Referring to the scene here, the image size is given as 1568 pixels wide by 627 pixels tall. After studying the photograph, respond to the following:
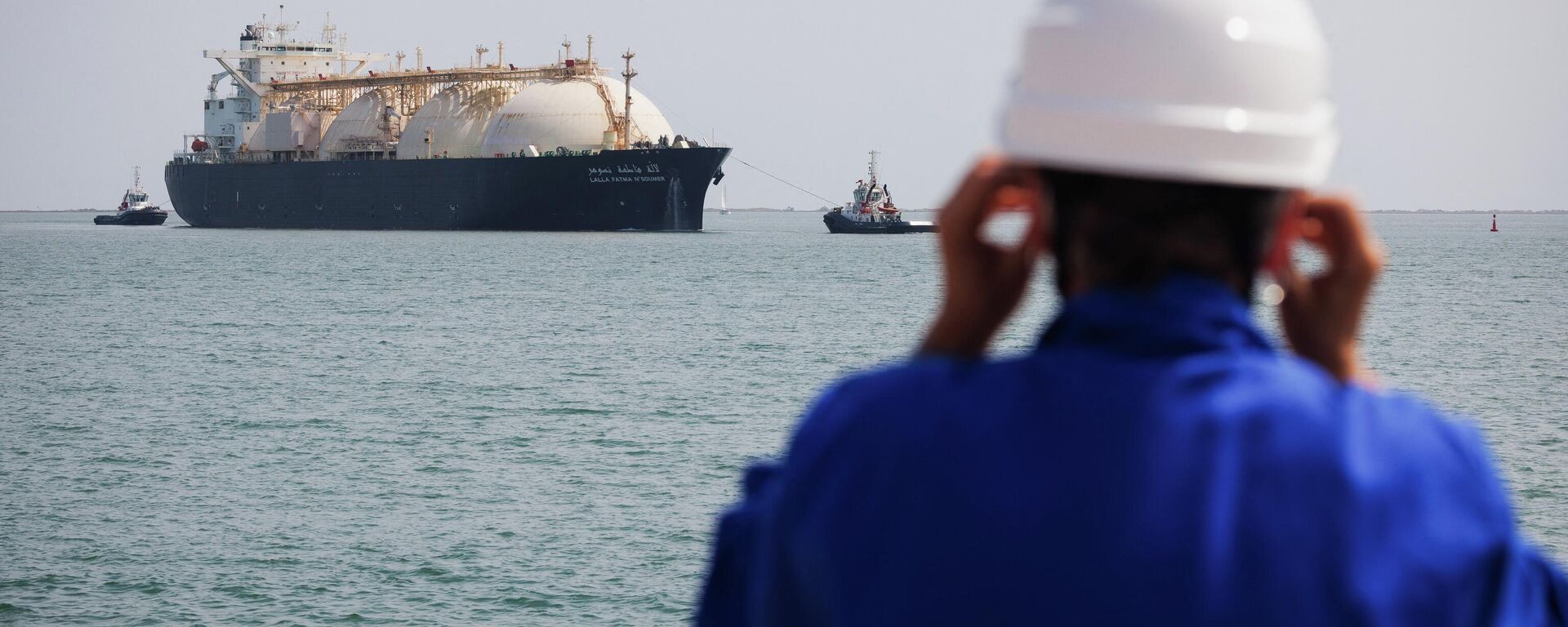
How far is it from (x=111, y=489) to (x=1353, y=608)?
14.7m

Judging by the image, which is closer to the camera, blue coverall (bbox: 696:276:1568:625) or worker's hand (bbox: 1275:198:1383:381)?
blue coverall (bbox: 696:276:1568:625)

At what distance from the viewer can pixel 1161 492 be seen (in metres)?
1.03

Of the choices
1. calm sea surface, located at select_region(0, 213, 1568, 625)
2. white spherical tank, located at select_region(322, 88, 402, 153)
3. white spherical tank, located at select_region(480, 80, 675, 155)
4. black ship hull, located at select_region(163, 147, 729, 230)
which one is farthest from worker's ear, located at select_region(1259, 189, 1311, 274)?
white spherical tank, located at select_region(322, 88, 402, 153)

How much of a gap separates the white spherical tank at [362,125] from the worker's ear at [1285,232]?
74823 millimetres

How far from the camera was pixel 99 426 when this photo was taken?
18.0 metres

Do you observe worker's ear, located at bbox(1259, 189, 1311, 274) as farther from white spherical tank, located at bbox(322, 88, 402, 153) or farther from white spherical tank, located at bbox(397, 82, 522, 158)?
white spherical tank, located at bbox(322, 88, 402, 153)

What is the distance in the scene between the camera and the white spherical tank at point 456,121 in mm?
70062

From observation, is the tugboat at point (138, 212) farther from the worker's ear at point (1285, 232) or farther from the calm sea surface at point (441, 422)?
the worker's ear at point (1285, 232)

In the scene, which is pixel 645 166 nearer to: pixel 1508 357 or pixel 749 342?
pixel 749 342

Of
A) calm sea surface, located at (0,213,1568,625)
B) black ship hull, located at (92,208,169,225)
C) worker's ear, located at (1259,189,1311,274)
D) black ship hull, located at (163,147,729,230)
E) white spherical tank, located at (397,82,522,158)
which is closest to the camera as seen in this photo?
worker's ear, located at (1259,189,1311,274)

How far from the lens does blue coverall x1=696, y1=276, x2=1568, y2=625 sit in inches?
40.4

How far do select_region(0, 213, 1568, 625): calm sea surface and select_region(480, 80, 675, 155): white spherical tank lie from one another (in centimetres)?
2248

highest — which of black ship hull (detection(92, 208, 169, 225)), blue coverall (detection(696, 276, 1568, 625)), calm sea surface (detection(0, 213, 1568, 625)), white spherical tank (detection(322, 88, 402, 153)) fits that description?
white spherical tank (detection(322, 88, 402, 153))

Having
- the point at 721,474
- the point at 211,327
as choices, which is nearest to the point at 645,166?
the point at 211,327
